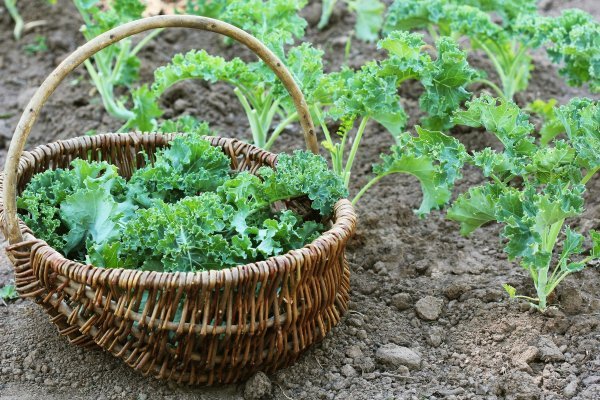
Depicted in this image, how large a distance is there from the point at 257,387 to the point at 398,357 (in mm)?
610

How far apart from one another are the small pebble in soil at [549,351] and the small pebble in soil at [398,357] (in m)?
0.50

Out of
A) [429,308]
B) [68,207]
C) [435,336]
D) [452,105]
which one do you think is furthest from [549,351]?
[68,207]

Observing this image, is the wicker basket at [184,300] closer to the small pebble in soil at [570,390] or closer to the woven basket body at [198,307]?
the woven basket body at [198,307]

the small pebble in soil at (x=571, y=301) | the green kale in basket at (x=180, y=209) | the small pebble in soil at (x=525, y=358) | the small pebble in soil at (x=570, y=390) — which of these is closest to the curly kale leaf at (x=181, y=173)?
the green kale in basket at (x=180, y=209)

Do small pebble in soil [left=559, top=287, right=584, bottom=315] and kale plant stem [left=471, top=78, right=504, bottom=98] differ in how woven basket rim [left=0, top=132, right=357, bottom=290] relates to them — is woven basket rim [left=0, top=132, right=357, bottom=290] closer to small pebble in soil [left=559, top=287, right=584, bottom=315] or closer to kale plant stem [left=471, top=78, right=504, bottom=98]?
small pebble in soil [left=559, top=287, right=584, bottom=315]

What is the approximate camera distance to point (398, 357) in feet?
11.4

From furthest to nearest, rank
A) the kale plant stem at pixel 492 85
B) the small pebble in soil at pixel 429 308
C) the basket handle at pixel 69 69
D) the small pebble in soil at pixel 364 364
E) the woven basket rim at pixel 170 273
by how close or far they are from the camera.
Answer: the kale plant stem at pixel 492 85 < the small pebble in soil at pixel 429 308 < the small pebble in soil at pixel 364 364 < the basket handle at pixel 69 69 < the woven basket rim at pixel 170 273

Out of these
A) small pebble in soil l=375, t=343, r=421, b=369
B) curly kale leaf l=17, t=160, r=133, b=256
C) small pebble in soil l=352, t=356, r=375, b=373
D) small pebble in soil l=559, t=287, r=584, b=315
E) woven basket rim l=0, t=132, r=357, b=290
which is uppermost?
woven basket rim l=0, t=132, r=357, b=290

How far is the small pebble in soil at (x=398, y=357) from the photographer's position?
3473 millimetres

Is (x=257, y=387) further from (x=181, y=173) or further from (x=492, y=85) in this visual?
(x=492, y=85)

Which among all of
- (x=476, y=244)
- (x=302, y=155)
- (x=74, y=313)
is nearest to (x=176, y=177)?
(x=302, y=155)

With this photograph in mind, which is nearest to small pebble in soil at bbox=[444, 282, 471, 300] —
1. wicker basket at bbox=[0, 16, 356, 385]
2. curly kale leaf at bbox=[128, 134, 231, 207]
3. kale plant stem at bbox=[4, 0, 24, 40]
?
wicker basket at bbox=[0, 16, 356, 385]

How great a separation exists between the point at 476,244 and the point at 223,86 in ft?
7.23

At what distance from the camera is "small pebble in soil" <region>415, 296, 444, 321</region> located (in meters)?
3.74
